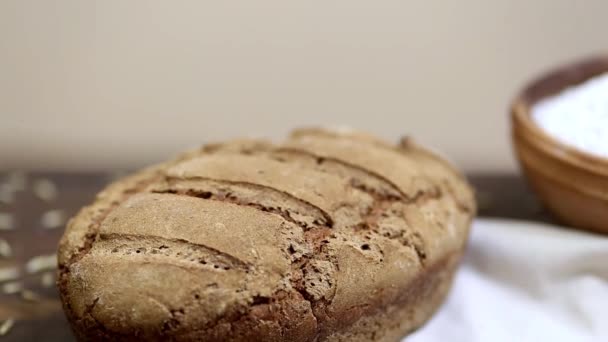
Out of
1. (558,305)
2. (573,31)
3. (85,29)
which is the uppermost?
(85,29)

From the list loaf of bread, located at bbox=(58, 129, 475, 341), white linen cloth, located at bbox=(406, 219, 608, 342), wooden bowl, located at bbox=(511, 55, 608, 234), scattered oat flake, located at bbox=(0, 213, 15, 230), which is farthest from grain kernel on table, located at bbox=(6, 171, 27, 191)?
wooden bowl, located at bbox=(511, 55, 608, 234)

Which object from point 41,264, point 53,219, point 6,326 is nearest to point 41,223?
point 53,219

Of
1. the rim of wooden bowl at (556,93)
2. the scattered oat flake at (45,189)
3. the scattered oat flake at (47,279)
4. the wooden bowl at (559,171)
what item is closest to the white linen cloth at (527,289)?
the wooden bowl at (559,171)

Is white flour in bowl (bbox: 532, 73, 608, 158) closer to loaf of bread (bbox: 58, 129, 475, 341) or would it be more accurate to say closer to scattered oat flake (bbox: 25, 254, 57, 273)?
loaf of bread (bbox: 58, 129, 475, 341)

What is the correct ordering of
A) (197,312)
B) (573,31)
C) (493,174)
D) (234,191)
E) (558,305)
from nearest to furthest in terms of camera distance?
(197,312) → (234,191) → (558,305) → (493,174) → (573,31)

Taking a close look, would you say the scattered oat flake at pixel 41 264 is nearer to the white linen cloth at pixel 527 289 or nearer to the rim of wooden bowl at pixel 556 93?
the white linen cloth at pixel 527 289

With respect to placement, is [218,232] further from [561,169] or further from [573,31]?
[573,31]

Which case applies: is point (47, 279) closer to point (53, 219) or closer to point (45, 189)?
point (53, 219)

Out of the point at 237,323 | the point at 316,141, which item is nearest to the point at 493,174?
the point at 316,141
